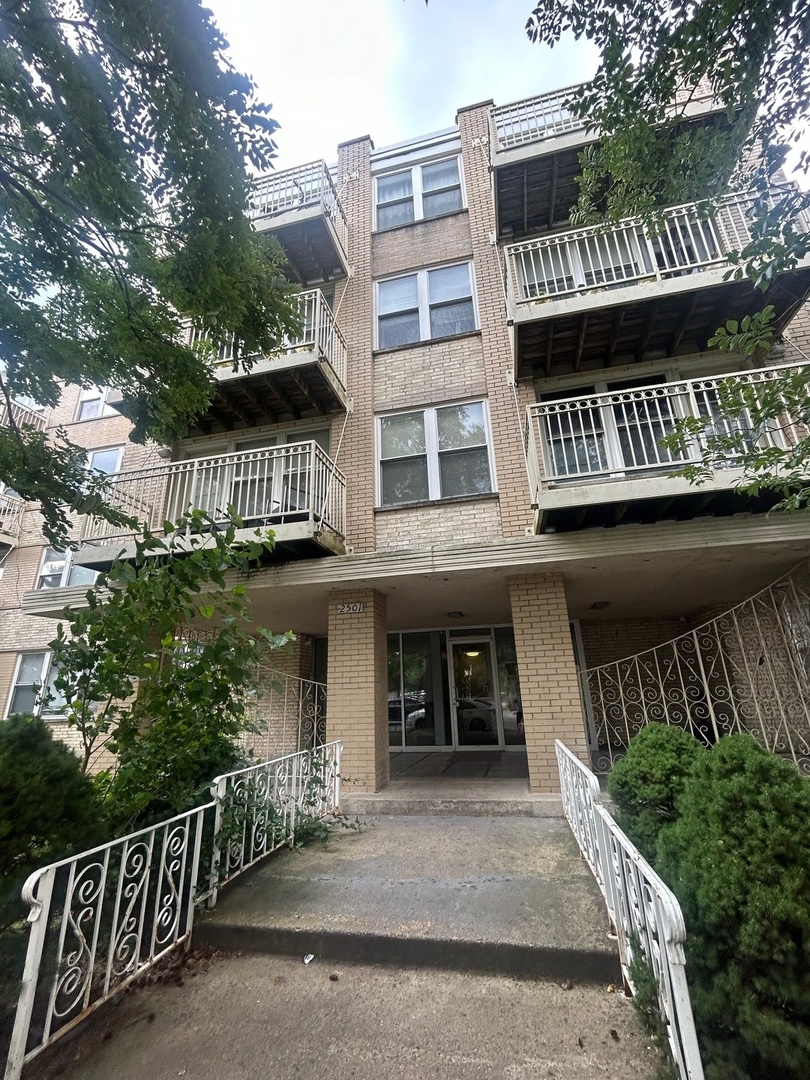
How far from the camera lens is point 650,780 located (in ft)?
11.7

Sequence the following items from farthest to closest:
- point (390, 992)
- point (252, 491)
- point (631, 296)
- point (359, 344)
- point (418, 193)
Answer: point (418, 193), point (359, 344), point (252, 491), point (631, 296), point (390, 992)

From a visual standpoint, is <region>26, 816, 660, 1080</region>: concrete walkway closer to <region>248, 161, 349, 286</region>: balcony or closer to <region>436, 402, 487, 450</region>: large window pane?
<region>436, 402, 487, 450</region>: large window pane

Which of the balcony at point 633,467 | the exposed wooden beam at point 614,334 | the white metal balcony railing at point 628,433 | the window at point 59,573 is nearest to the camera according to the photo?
the balcony at point 633,467

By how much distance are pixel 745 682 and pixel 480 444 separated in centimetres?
659

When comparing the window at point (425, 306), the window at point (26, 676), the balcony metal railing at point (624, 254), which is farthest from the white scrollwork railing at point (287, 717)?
the balcony metal railing at point (624, 254)

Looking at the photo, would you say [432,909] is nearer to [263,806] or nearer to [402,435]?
[263,806]

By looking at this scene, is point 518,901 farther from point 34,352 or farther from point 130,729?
point 34,352

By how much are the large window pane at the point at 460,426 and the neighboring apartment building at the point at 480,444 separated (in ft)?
0.12

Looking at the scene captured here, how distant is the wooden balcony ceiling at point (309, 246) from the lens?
8.92 meters

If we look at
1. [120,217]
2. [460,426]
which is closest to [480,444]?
[460,426]

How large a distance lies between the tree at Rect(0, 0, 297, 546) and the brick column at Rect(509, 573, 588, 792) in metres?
4.68

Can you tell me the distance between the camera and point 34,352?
15.2ft

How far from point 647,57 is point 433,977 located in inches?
260

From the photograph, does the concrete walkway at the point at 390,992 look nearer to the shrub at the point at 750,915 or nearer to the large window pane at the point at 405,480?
the shrub at the point at 750,915
